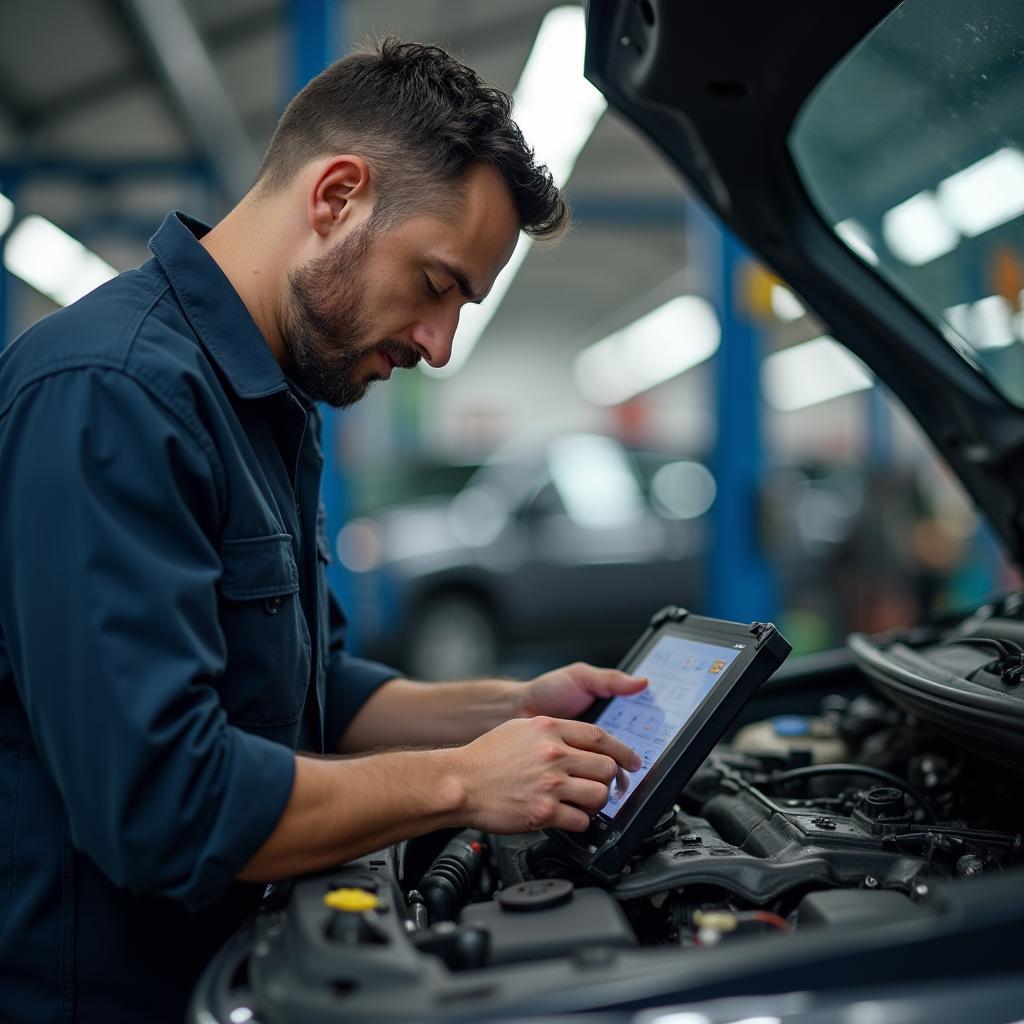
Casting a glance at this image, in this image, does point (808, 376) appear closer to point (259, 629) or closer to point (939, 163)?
point (939, 163)

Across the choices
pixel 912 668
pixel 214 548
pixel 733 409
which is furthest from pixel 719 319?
pixel 214 548

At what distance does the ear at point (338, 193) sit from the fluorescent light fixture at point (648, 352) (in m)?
9.26

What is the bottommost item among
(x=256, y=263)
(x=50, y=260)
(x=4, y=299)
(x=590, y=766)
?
(x=590, y=766)

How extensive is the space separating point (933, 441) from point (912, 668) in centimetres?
61

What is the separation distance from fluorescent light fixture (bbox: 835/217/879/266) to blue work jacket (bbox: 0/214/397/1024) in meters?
1.03

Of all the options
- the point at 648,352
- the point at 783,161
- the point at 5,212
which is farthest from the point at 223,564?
the point at 648,352

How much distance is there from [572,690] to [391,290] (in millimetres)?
630

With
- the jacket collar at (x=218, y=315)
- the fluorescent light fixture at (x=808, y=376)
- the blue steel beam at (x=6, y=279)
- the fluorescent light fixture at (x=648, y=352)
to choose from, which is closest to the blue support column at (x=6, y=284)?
the blue steel beam at (x=6, y=279)

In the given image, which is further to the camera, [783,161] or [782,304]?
[782,304]

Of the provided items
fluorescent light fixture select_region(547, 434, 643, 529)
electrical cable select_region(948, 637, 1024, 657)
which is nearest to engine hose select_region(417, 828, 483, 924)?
electrical cable select_region(948, 637, 1024, 657)

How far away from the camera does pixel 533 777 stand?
3.73 feet

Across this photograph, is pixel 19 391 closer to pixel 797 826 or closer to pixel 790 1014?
pixel 790 1014

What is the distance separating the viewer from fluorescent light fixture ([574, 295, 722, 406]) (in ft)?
43.0

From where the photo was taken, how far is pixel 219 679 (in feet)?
3.70
